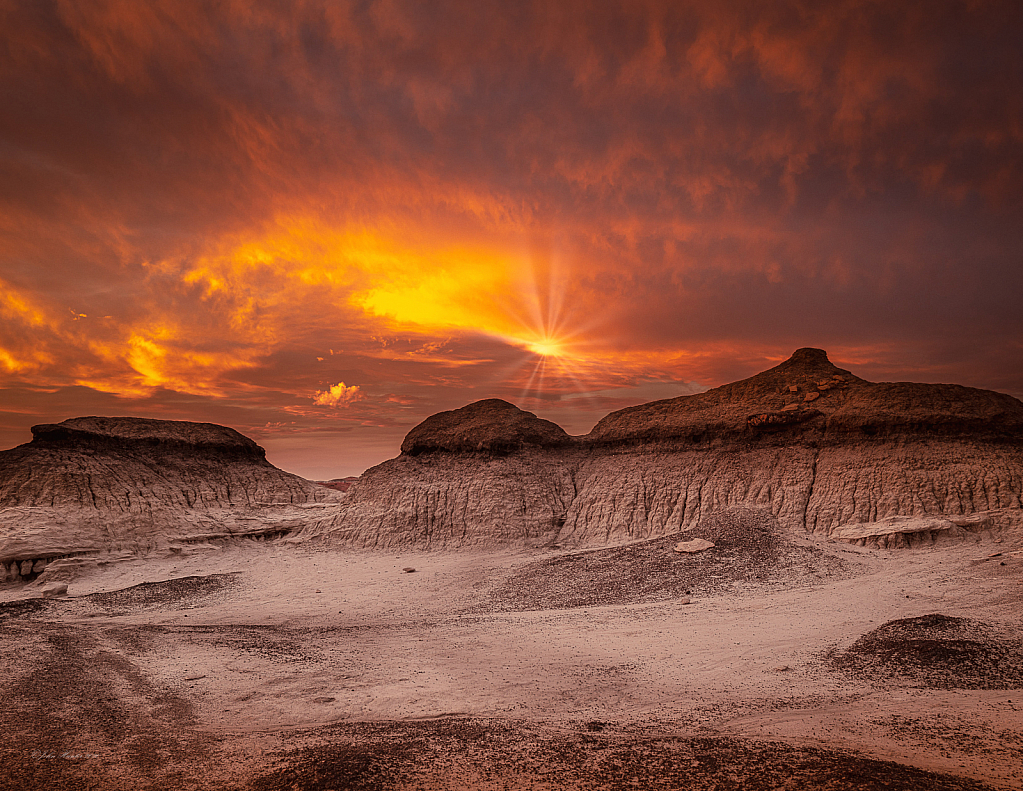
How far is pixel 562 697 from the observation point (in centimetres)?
982

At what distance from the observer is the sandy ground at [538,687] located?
7156 millimetres

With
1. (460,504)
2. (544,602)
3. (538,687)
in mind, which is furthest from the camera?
(460,504)

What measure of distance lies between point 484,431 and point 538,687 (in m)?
25.1

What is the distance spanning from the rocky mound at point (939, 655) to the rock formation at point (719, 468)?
34.0 feet

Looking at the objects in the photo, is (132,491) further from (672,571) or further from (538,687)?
(538,687)

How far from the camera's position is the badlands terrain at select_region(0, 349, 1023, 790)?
764cm

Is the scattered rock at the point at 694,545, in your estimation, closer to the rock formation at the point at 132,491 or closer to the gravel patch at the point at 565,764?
the gravel patch at the point at 565,764

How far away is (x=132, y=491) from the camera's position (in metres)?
33.2

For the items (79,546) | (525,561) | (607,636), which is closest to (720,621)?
(607,636)

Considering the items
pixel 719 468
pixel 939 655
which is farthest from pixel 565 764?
pixel 719 468

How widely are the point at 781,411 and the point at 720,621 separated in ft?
52.8

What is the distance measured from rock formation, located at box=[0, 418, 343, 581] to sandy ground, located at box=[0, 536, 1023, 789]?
29.8ft

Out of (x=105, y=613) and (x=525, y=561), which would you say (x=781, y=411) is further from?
(x=105, y=613)

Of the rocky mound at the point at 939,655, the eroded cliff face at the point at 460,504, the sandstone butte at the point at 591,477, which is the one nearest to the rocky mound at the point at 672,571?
the sandstone butte at the point at 591,477
